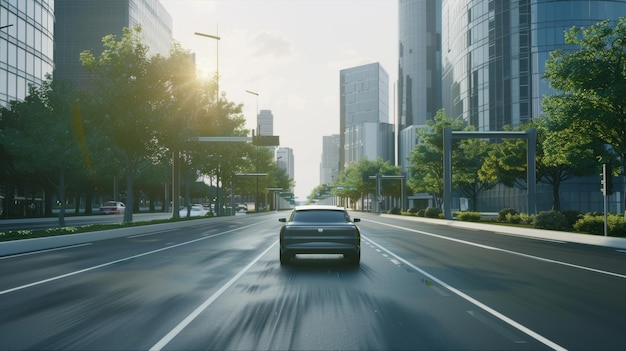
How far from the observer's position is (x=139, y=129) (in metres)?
38.3

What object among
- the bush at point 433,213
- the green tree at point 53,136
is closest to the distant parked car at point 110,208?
the green tree at point 53,136

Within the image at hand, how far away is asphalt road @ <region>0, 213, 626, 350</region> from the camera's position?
21.4ft

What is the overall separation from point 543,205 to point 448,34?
40.8 m

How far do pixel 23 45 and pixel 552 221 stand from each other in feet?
154

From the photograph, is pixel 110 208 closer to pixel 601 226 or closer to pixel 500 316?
pixel 601 226

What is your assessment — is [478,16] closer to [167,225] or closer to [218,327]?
[167,225]

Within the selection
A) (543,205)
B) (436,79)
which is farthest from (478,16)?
(436,79)

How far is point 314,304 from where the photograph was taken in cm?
891

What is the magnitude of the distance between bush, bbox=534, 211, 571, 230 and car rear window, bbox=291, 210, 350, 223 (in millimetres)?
20950

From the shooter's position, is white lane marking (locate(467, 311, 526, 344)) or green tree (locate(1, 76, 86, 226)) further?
green tree (locate(1, 76, 86, 226))

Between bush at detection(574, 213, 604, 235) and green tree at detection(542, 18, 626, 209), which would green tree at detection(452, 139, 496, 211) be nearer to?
green tree at detection(542, 18, 626, 209)

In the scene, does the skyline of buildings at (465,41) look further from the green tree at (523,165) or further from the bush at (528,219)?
the bush at (528,219)

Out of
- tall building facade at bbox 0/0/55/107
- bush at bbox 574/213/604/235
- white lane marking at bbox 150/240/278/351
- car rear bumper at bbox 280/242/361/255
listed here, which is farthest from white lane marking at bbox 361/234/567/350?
tall building facade at bbox 0/0/55/107

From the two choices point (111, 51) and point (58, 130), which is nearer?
point (58, 130)
